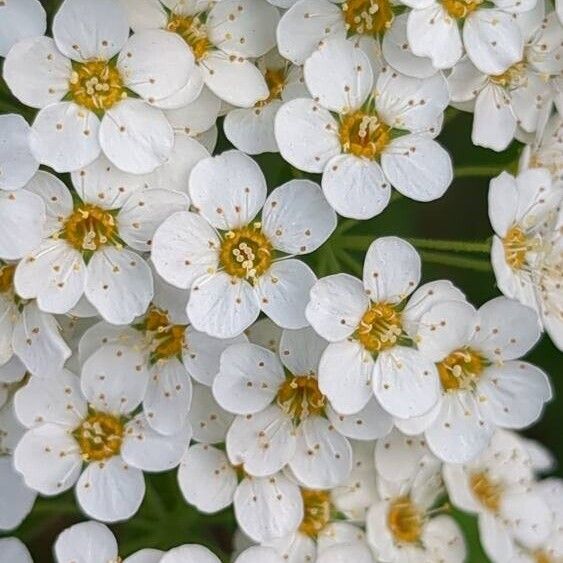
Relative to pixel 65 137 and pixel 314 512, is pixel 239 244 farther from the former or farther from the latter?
pixel 314 512

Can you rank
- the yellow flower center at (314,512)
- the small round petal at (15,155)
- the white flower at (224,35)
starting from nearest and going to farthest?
the small round petal at (15,155) < the white flower at (224,35) < the yellow flower center at (314,512)

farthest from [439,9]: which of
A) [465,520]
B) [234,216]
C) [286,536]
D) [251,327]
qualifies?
[465,520]

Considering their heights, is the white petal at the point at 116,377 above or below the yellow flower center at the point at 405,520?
above

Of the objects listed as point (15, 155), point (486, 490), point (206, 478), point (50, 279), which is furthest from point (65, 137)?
point (486, 490)

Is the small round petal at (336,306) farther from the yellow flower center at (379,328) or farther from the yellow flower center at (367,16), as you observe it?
the yellow flower center at (367,16)

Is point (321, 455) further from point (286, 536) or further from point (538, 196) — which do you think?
point (538, 196)

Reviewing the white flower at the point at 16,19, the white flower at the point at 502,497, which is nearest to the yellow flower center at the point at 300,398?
the white flower at the point at 502,497
